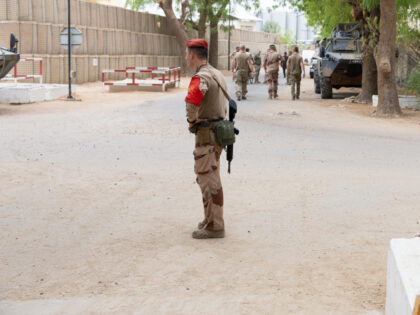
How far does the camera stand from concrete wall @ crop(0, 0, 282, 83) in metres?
25.5

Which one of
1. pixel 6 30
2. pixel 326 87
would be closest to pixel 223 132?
pixel 326 87

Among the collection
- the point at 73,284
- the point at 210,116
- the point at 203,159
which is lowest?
the point at 73,284

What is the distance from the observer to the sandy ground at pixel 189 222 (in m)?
4.51

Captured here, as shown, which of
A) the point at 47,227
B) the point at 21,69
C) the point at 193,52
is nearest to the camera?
the point at 193,52

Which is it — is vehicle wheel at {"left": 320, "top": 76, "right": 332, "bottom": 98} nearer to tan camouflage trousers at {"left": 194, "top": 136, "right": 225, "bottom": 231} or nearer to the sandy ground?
the sandy ground

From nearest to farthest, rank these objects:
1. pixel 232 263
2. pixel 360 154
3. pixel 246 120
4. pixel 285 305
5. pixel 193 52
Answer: pixel 285 305
pixel 232 263
pixel 193 52
pixel 360 154
pixel 246 120

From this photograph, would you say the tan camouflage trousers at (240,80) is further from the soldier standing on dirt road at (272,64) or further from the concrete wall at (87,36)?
the concrete wall at (87,36)

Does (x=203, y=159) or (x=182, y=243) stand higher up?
(x=203, y=159)

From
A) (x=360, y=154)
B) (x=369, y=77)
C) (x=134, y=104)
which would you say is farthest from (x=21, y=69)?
(x=360, y=154)

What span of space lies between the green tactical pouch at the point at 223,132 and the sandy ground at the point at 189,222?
85 centimetres

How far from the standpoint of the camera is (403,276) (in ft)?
11.1

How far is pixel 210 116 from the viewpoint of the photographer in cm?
585

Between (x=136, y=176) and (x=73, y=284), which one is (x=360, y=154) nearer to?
(x=136, y=176)

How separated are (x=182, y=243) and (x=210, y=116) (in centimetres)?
108
